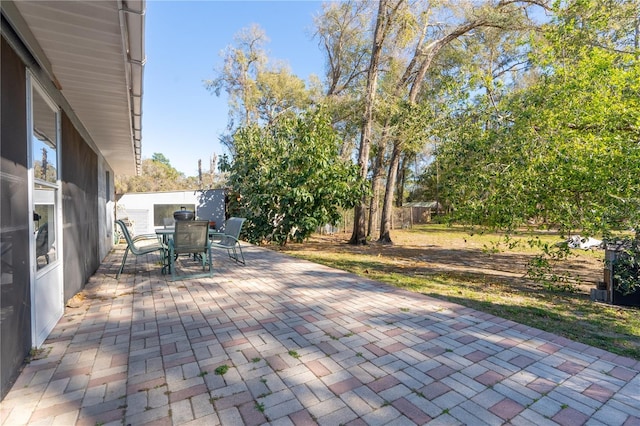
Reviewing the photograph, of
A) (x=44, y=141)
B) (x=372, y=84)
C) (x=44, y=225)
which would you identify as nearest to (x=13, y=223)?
(x=44, y=225)

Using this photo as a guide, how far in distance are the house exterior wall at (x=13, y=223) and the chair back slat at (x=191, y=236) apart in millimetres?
2481

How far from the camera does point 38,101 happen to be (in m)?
2.82

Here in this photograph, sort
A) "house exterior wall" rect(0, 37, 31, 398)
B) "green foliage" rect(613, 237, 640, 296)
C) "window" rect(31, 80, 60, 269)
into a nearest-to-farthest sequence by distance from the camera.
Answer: "house exterior wall" rect(0, 37, 31, 398) → "window" rect(31, 80, 60, 269) → "green foliage" rect(613, 237, 640, 296)

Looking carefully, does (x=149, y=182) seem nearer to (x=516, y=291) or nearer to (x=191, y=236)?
(x=191, y=236)

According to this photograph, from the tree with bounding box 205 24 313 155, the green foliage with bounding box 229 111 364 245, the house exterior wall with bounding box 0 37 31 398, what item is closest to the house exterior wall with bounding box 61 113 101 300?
the house exterior wall with bounding box 0 37 31 398

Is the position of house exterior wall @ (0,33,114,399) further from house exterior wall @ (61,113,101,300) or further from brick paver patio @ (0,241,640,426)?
house exterior wall @ (61,113,101,300)

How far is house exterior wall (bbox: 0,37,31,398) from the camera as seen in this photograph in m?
1.97

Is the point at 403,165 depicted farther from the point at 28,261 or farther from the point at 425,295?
the point at 28,261

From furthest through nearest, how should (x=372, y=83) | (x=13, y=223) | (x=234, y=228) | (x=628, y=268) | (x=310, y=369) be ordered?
(x=372, y=83), (x=234, y=228), (x=628, y=268), (x=310, y=369), (x=13, y=223)

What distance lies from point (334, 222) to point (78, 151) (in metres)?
6.62

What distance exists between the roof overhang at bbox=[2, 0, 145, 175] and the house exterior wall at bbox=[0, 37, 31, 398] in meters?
0.27

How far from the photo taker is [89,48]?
2572 millimetres

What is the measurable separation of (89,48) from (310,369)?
3.00 m

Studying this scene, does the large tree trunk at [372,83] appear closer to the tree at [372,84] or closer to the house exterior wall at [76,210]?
the tree at [372,84]
